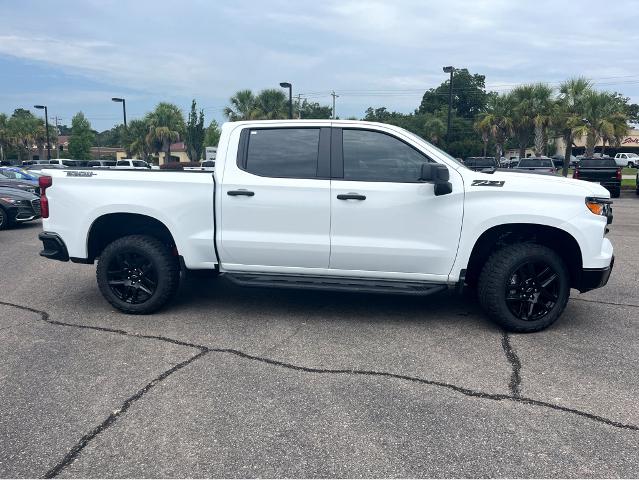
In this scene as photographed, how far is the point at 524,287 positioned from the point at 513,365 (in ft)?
3.09

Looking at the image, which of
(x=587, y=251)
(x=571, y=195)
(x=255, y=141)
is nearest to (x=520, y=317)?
(x=587, y=251)

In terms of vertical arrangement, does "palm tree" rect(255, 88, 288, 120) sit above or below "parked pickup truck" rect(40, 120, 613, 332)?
above

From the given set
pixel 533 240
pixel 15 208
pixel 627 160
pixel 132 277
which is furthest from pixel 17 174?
pixel 627 160

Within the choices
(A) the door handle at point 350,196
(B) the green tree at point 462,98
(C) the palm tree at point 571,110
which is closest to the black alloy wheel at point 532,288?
(A) the door handle at point 350,196

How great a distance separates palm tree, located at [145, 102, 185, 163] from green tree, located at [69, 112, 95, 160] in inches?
319

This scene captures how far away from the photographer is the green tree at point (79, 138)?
2032 inches

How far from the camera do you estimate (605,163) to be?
20703 mm

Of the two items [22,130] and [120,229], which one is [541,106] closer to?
[120,229]

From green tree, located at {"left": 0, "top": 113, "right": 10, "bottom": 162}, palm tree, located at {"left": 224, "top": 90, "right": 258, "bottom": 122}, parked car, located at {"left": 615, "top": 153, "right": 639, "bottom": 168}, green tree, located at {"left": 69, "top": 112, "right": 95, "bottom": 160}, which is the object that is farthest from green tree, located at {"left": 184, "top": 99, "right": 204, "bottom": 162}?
parked car, located at {"left": 615, "top": 153, "right": 639, "bottom": 168}

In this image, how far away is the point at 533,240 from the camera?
4875 millimetres

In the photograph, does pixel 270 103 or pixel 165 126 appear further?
pixel 165 126

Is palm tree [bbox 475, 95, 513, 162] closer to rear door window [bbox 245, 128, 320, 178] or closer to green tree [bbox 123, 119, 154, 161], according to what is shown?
green tree [bbox 123, 119, 154, 161]

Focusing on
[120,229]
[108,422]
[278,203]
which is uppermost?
[278,203]

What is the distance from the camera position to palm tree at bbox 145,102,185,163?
48000 millimetres
